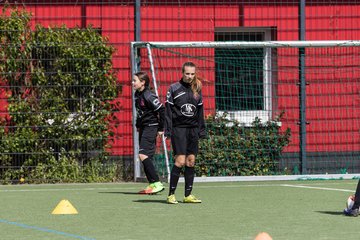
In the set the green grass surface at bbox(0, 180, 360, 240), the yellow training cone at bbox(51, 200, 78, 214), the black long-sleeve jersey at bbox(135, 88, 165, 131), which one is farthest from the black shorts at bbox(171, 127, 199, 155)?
the yellow training cone at bbox(51, 200, 78, 214)

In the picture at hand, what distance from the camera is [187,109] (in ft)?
41.7

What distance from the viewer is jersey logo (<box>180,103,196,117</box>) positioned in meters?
12.7

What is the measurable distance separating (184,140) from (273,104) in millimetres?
6269

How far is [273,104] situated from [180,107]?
6.28 metres

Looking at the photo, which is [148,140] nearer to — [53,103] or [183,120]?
[183,120]

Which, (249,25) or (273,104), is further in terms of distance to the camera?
(249,25)

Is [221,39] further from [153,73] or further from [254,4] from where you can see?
[153,73]

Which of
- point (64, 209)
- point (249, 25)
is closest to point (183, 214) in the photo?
point (64, 209)

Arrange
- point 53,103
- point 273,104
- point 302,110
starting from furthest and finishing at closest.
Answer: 1. point 273,104
2. point 302,110
3. point 53,103

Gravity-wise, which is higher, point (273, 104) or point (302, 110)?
point (273, 104)

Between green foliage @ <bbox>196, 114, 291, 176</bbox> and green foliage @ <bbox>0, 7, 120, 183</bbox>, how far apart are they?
1.78 meters

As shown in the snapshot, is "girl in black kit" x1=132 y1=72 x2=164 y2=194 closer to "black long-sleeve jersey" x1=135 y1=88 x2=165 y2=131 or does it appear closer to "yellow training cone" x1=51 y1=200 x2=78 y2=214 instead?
"black long-sleeve jersey" x1=135 y1=88 x2=165 y2=131

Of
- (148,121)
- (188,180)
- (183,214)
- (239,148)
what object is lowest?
(183,214)

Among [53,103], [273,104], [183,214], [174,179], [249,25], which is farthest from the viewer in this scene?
[249,25]
